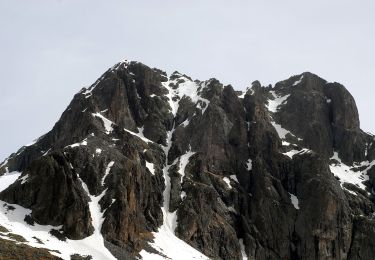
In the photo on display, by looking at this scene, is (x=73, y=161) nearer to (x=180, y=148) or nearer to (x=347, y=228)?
(x=180, y=148)

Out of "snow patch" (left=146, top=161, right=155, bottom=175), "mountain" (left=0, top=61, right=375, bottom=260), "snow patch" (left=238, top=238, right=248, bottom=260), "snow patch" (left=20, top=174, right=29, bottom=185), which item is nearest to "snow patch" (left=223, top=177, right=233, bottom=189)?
"mountain" (left=0, top=61, right=375, bottom=260)

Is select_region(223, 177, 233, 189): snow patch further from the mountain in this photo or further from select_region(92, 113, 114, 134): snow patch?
select_region(92, 113, 114, 134): snow patch

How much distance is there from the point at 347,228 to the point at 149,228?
6989cm

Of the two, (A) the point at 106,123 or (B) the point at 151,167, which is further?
(A) the point at 106,123

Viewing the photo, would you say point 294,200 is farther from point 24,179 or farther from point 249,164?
point 24,179

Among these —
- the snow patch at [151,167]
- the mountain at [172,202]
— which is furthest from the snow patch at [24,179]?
the snow patch at [151,167]

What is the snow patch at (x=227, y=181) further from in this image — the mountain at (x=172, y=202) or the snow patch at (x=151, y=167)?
the snow patch at (x=151, y=167)

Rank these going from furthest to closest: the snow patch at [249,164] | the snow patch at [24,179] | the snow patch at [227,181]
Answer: the snow patch at [249,164] → the snow patch at [227,181] → the snow patch at [24,179]

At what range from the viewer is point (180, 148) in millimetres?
193375

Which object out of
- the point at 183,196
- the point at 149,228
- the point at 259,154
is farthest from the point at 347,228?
the point at 149,228

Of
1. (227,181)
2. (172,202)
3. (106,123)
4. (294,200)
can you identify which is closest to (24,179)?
(172,202)

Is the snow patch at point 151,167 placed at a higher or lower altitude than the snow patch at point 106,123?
lower

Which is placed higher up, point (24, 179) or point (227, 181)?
point (227, 181)

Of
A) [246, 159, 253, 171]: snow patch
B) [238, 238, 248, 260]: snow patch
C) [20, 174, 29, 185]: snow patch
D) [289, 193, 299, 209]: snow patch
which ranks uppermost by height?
[246, 159, 253, 171]: snow patch
